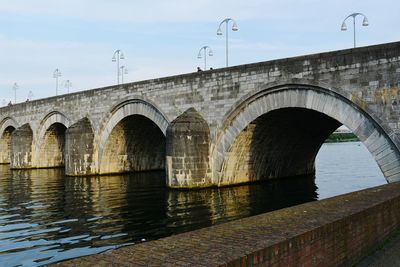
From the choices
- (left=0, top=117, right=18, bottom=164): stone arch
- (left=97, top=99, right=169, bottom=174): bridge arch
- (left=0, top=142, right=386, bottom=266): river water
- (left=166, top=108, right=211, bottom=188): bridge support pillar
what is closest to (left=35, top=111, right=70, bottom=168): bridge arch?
(left=97, top=99, right=169, bottom=174): bridge arch

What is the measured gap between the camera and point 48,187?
Answer: 2195 centimetres

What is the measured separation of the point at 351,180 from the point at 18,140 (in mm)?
27919

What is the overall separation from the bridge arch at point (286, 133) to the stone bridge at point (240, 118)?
0.04m

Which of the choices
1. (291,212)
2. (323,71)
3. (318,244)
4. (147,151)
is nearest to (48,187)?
(147,151)

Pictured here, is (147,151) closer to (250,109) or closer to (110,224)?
(250,109)

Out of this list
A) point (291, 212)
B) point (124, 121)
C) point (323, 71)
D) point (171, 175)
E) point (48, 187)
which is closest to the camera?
point (291, 212)

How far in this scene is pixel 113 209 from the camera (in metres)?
14.7

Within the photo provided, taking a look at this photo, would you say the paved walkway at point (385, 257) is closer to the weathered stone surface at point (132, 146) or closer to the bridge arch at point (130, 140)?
the bridge arch at point (130, 140)

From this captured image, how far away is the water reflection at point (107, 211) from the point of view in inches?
388

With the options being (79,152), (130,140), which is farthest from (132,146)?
(79,152)

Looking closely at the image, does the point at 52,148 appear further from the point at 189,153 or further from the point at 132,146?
the point at 189,153

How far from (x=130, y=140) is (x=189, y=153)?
10544 millimetres

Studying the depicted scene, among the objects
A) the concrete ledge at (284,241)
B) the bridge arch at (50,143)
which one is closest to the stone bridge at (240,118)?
the bridge arch at (50,143)

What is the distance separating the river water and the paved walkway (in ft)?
17.9
